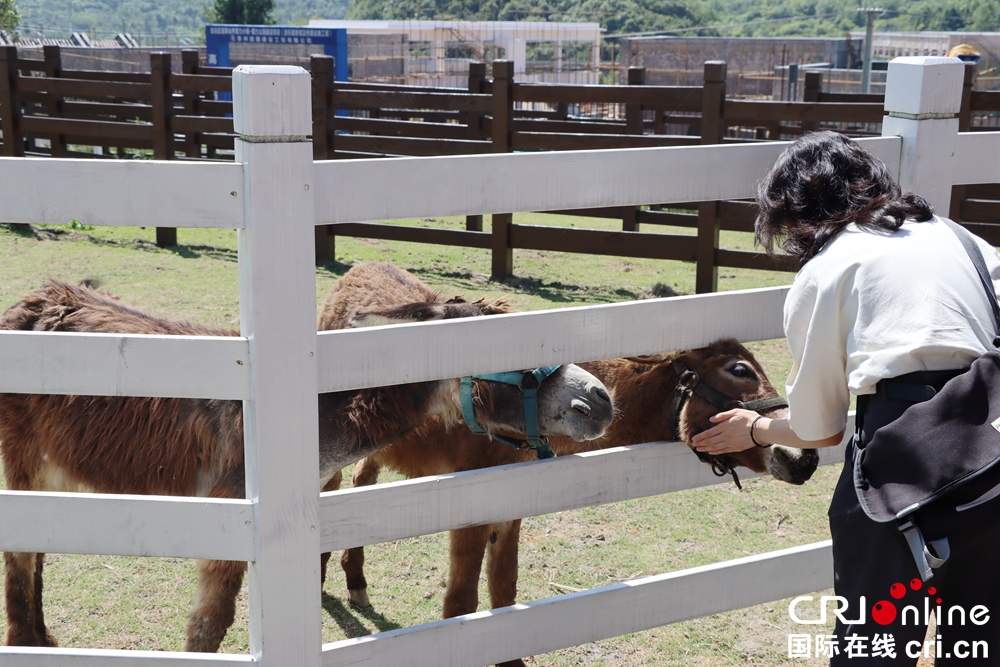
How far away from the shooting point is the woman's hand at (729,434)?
7.97ft

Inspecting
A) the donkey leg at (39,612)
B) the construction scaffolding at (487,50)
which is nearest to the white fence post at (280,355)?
the donkey leg at (39,612)

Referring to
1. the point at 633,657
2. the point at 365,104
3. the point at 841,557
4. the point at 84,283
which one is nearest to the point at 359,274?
the point at 84,283

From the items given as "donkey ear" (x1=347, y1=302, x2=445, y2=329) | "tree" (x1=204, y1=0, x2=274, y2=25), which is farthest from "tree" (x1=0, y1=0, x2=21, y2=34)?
"donkey ear" (x1=347, y1=302, x2=445, y2=329)

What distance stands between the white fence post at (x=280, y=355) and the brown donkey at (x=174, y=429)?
78cm

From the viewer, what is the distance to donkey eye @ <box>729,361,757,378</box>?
9.02ft

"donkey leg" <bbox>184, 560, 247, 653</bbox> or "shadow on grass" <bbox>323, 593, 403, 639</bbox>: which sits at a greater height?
"donkey leg" <bbox>184, 560, 247, 653</bbox>

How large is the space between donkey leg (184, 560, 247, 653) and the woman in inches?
71.9

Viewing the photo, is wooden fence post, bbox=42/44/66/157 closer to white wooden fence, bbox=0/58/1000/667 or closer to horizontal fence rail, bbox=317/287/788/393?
white wooden fence, bbox=0/58/1000/667

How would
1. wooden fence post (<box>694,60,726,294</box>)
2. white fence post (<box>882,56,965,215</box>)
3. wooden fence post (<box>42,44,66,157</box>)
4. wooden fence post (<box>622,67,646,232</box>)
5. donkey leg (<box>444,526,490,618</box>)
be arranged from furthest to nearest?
wooden fence post (<box>42,44,66,157</box>) → wooden fence post (<box>622,67,646,232</box>) → wooden fence post (<box>694,60,726,294</box>) → donkey leg (<box>444,526,490,618</box>) → white fence post (<box>882,56,965,215</box>)

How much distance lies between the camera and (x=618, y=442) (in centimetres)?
338

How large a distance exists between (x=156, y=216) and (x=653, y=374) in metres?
1.85

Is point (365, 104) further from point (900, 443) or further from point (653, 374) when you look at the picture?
point (900, 443)

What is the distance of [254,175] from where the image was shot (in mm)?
1906

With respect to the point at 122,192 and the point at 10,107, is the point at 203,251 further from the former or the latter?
the point at 122,192
